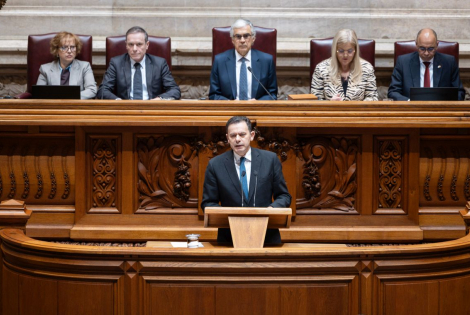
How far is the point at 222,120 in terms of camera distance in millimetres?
4832

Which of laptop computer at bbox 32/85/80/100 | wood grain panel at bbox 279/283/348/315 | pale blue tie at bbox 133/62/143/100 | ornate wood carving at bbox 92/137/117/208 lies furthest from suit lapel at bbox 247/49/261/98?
wood grain panel at bbox 279/283/348/315

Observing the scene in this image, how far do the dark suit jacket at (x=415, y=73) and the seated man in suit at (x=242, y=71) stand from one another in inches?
40.2

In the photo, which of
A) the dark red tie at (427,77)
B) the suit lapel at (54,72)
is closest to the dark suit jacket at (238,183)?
the dark red tie at (427,77)

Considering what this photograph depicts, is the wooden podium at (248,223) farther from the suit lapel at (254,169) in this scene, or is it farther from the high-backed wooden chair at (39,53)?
the high-backed wooden chair at (39,53)

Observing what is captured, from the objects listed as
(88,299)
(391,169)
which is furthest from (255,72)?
(88,299)

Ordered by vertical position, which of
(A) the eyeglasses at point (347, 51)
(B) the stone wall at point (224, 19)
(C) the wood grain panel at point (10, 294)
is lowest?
(C) the wood grain panel at point (10, 294)

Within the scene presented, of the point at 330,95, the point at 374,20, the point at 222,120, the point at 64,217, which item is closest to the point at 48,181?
the point at 64,217

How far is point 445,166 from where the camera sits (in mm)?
4988

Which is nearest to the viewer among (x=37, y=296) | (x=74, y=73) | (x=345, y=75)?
(x=37, y=296)

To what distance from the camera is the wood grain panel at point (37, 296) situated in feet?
10.5

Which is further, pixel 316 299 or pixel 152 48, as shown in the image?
pixel 152 48

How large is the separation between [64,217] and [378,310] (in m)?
2.50

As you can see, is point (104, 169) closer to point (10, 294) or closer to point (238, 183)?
point (238, 183)

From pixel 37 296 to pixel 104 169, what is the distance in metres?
1.79
